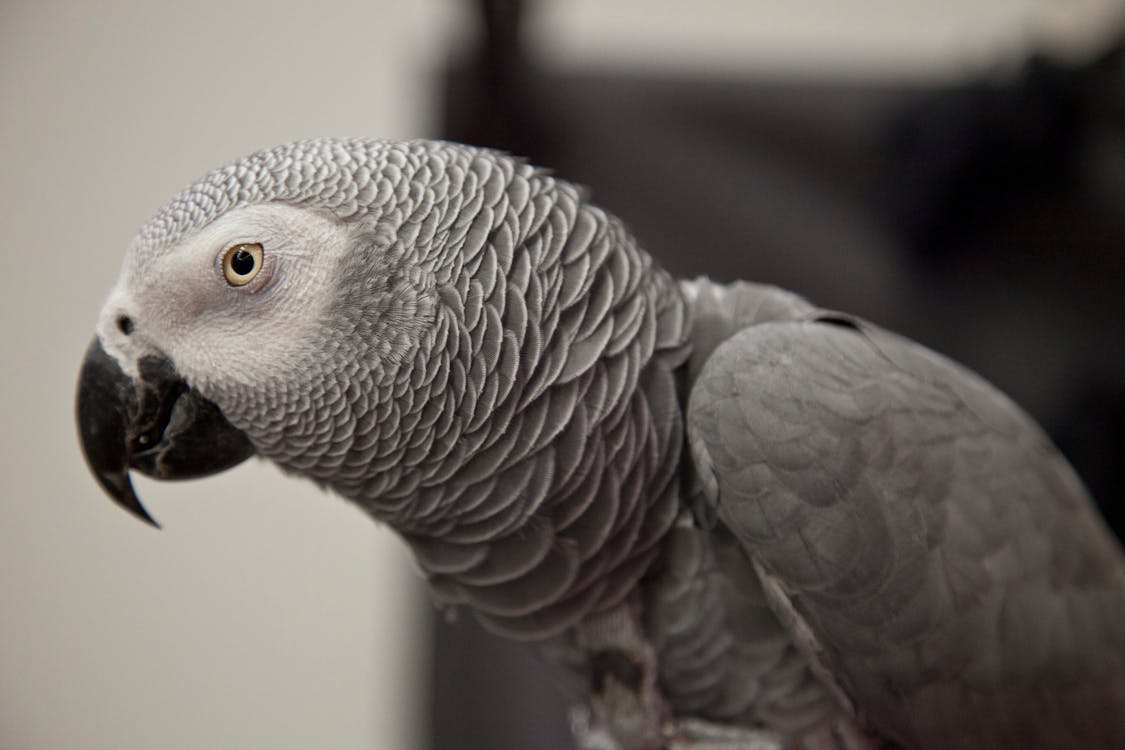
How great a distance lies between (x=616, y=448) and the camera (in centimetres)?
74

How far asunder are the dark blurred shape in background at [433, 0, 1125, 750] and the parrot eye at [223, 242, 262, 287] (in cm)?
85

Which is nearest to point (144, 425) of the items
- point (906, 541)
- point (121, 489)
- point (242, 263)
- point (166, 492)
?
point (121, 489)

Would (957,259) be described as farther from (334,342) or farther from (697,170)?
(334,342)

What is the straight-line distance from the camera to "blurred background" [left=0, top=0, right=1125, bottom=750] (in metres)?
1.28

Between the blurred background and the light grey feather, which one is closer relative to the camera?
the light grey feather

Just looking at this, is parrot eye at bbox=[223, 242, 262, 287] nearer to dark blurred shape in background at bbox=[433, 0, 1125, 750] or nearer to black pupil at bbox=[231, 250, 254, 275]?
black pupil at bbox=[231, 250, 254, 275]

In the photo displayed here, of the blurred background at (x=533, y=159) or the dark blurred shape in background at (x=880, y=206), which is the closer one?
the blurred background at (x=533, y=159)

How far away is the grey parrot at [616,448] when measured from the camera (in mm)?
674

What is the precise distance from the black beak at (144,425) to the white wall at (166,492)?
275mm

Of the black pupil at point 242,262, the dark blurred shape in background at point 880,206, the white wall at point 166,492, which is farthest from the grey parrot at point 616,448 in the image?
the dark blurred shape in background at point 880,206

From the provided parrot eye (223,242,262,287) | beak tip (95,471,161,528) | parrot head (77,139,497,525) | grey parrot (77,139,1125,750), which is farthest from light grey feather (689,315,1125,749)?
beak tip (95,471,161,528)

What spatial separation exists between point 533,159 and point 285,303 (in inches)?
37.5

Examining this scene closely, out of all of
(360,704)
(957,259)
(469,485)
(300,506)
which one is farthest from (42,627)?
(957,259)

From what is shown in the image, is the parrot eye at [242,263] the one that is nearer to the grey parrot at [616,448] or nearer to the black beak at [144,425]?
the grey parrot at [616,448]
